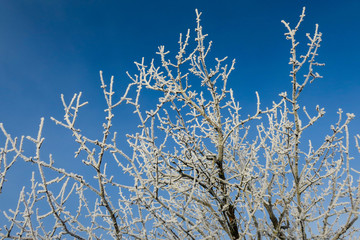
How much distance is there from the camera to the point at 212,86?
5.80 m

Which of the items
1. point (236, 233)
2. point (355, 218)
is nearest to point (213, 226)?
point (236, 233)

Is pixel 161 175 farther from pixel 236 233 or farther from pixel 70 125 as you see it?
pixel 70 125

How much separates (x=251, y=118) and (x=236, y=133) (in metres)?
1.59

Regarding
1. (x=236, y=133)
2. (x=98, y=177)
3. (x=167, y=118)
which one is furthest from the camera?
(x=236, y=133)

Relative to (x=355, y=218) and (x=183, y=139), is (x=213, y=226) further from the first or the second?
(x=355, y=218)

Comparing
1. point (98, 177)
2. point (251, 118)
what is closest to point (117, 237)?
point (98, 177)

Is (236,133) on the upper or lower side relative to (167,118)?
upper

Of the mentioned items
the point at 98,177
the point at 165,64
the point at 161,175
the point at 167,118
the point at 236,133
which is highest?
the point at 165,64

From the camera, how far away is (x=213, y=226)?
19.6 feet

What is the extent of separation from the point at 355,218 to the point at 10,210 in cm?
504

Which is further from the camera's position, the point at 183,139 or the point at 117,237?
the point at 183,139

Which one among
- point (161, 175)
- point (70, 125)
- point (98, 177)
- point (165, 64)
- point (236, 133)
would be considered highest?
point (165, 64)

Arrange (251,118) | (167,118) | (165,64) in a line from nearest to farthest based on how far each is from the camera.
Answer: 1. (251,118)
2. (167,118)
3. (165,64)

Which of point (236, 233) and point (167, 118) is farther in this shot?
point (167, 118)
